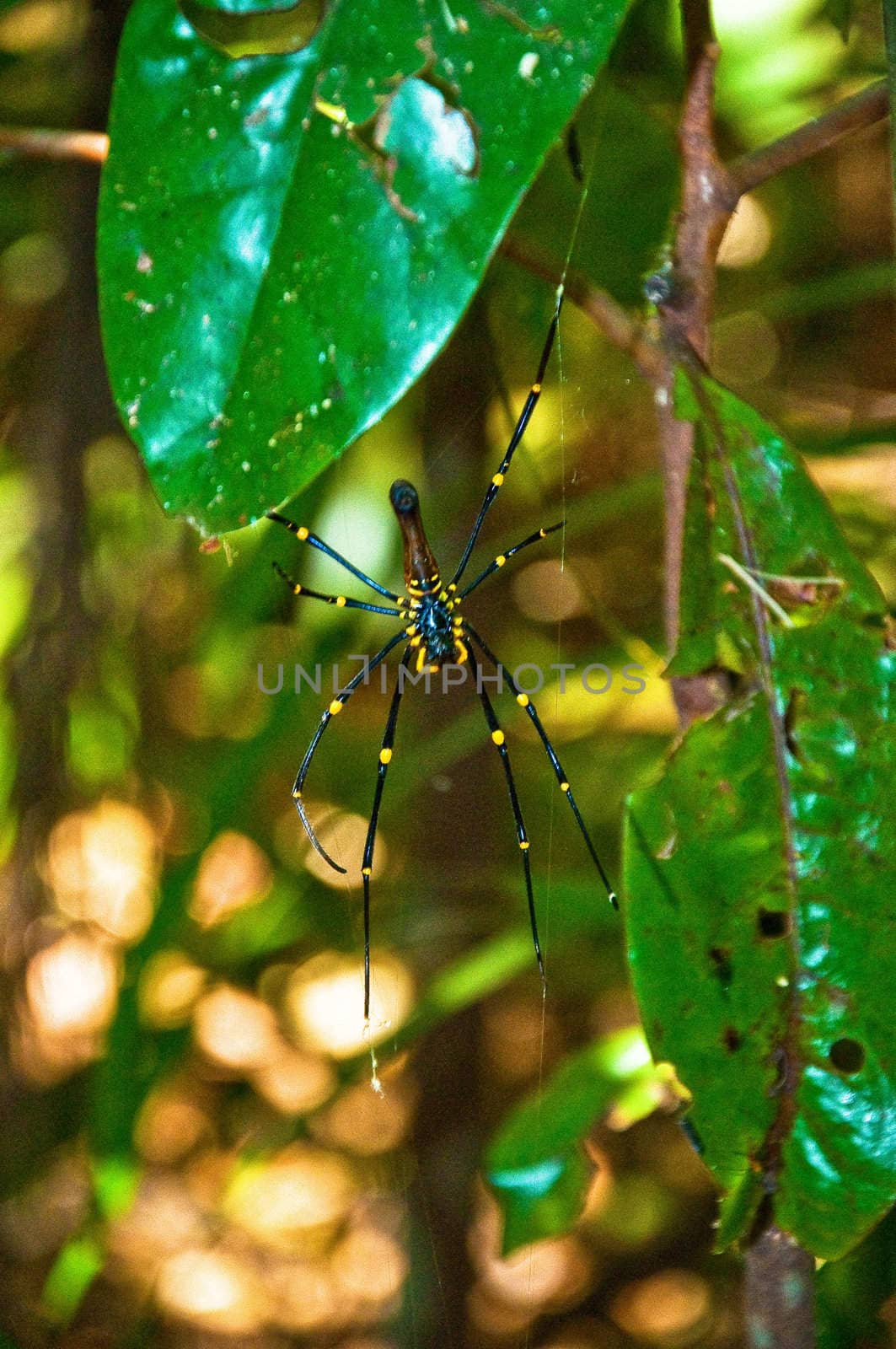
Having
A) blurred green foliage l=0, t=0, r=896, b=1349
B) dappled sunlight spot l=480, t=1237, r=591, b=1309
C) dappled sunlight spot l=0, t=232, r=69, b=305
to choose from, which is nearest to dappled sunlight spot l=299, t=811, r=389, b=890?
blurred green foliage l=0, t=0, r=896, b=1349

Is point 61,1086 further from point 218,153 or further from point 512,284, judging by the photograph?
point 218,153

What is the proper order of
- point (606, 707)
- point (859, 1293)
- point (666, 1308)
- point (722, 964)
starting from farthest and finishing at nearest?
point (666, 1308) → point (606, 707) → point (859, 1293) → point (722, 964)

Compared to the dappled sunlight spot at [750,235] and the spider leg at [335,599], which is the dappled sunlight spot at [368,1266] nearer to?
the spider leg at [335,599]

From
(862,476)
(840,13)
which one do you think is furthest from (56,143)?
(862,476)

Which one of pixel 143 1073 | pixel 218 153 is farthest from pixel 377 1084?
pixel 218 153

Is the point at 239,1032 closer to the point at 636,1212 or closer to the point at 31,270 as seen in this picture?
the point at 636,1212

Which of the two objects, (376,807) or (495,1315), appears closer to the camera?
(376,807)
